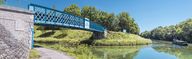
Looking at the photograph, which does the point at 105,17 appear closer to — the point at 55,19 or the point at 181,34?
the point at 181,34

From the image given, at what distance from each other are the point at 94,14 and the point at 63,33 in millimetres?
20247

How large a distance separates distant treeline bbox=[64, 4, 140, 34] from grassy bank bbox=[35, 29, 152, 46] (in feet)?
49.7

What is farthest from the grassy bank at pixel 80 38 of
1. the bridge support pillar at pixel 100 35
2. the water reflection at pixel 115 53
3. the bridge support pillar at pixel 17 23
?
the bridge support pillar at pixel 17 23

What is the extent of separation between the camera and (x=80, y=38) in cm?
6034

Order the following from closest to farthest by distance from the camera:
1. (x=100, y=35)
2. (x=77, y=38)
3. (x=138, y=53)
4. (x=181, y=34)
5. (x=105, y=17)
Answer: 1. (x=138, y=53)
2. (x=100, y=35)
3. (x=77, y=38)
4. (x=105, y=17)
5. (x=181, y=34)

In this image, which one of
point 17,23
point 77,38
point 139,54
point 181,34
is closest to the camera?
point 17,23

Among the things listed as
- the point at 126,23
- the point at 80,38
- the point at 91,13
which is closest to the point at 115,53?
the point at 80,38

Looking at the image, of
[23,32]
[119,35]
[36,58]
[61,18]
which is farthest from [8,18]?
[119,35]

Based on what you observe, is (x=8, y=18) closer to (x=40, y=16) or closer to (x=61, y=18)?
(x=40, y=16)

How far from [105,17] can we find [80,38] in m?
25.1

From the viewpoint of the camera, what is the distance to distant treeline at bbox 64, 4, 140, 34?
82.0m

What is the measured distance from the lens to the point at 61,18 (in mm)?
38438

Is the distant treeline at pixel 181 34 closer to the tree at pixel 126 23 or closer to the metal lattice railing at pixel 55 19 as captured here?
the tree at pixel 126 23

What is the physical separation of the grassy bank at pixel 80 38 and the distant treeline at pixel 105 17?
15.2 metres
